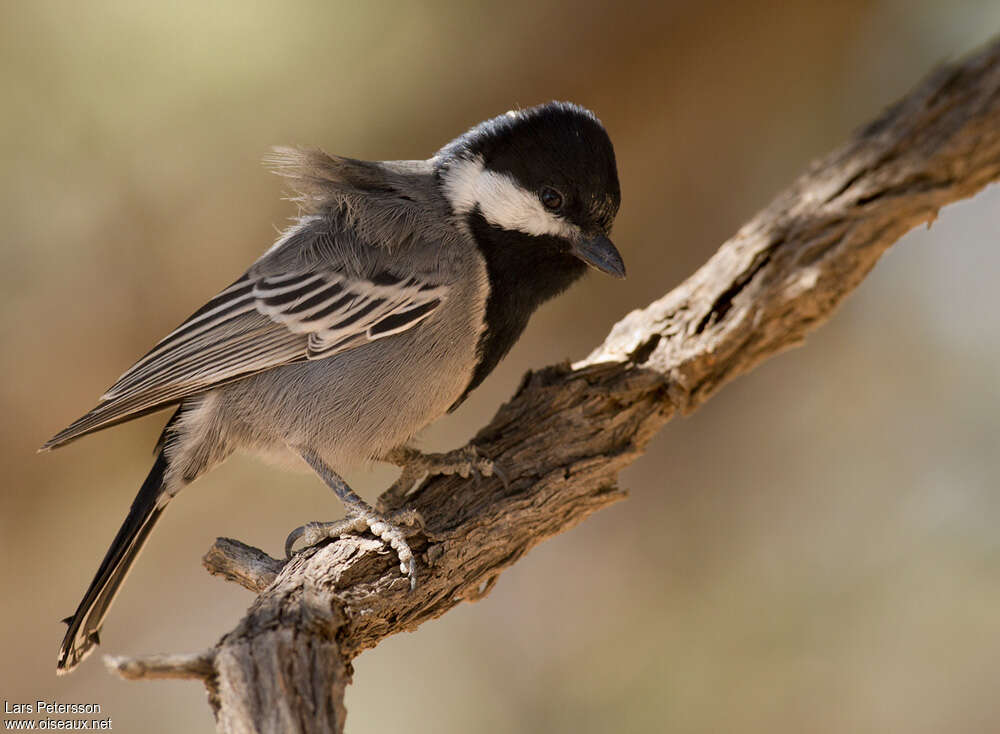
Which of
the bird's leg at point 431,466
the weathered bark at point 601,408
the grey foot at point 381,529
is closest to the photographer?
the weathered bark at point 601,408

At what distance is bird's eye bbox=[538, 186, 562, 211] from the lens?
3199 millimetres

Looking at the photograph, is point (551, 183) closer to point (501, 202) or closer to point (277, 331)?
point (501, 202)

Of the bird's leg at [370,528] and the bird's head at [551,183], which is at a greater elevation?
the bird's head at [551,183]

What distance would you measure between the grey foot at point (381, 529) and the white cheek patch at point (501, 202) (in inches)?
45.7

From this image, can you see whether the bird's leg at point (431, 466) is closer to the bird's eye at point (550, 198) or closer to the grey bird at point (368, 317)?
the grey bird at point (368, 317)

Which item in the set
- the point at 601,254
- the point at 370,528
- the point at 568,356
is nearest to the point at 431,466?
the point at 370,528

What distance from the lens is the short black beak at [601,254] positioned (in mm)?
3135

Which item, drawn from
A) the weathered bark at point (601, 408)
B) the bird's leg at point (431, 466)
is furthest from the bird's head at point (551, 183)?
the bird's leg at point (431, 466)

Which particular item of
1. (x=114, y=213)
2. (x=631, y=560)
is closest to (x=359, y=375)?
(x=114, y=213)

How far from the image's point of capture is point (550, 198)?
10.5 ft

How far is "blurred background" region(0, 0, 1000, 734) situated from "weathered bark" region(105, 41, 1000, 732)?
1.63 meters

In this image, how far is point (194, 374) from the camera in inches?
125

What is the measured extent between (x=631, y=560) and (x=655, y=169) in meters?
2.31

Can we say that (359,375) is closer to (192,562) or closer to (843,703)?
(192,562)
